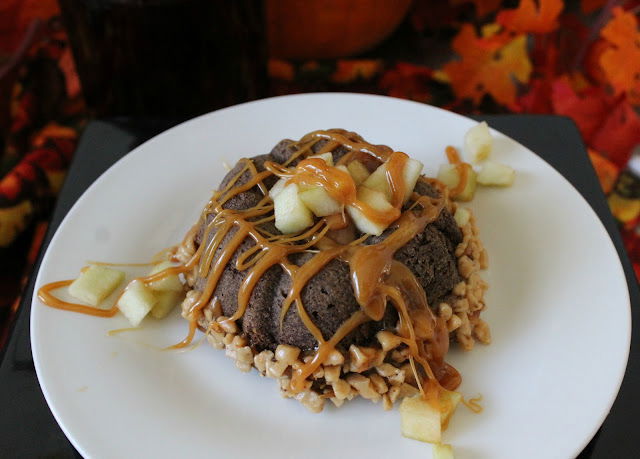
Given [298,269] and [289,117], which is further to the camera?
[289,117]

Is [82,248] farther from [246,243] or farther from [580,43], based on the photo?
[580,43]

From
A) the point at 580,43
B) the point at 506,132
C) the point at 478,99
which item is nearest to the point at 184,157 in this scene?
the point at 506,132

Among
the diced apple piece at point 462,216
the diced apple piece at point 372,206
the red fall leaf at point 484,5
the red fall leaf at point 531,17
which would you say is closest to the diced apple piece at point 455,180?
the diced apple piece at point 462,216

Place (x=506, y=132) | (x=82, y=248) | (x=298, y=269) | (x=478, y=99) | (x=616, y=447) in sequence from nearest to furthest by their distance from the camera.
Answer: (x=298, y=269) → (x=616, y=447) → (x=82, y=248) → (x=506, y=132) → (x=478, y=99)

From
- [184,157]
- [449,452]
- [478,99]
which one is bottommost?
[478,99]

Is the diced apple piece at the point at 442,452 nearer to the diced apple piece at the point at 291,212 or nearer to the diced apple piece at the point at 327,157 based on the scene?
the diced apple piece at the point at 291,212

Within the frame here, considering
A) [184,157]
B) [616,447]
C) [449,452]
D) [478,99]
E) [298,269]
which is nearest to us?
[449,452]
